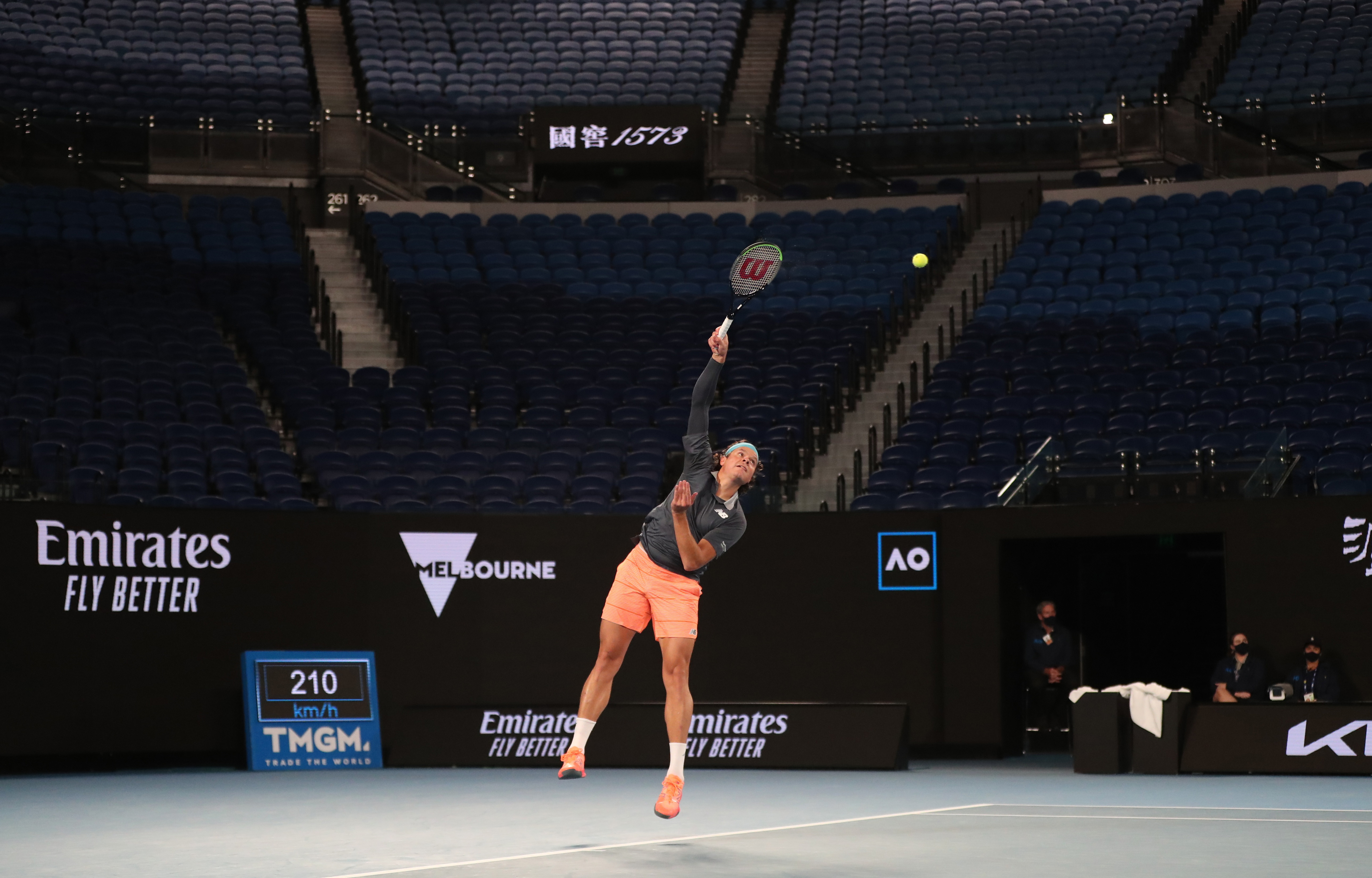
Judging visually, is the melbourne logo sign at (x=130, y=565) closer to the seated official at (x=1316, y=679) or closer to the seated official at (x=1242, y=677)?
the seated official at (x=1242, y=677)

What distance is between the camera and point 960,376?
21.4 meters

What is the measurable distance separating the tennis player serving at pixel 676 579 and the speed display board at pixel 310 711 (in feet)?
26.2

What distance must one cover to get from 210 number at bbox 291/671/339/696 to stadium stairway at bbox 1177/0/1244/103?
21.1 meters

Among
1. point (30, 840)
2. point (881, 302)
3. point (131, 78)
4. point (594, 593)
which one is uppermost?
point (131, 78)

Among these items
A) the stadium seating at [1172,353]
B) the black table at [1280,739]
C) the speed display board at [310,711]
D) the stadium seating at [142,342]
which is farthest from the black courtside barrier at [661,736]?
the stadium seating at [1172,353]

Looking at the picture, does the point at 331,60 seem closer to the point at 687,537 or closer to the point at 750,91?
the point at 750,91

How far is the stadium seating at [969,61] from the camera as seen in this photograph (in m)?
31.3

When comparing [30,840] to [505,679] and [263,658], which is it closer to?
[263,658]

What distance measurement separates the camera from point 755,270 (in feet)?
32.3

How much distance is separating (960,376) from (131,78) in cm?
1965

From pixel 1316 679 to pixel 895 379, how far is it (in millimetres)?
8087

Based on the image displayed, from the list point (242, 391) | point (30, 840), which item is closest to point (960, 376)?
point (242, 391)

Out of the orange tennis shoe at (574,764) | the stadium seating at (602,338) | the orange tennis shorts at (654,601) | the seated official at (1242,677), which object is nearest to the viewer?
the orange tennis shoe at (574,764)

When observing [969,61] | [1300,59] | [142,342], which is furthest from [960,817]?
[969,61]
